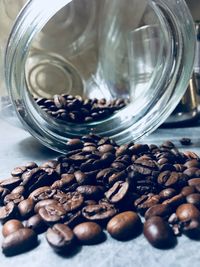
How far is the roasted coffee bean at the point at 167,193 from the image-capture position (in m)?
0.61

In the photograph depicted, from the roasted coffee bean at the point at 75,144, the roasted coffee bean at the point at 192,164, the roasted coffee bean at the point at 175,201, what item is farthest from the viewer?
the roasted coffee bean at the point at 75,144

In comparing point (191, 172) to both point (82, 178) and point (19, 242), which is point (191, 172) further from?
point (19, 242)

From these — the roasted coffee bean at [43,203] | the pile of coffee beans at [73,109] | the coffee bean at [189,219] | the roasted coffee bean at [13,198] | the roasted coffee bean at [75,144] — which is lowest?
the coffee bean at [189,219]

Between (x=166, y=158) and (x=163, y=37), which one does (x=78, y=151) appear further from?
(x=163, y=37)

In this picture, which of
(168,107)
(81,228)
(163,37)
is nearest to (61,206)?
(81,228)

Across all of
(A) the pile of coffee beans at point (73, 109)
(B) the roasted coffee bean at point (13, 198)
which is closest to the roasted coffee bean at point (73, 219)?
(B) the roasted coffee bean at point (13, 198)

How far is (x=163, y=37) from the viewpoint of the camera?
0.98 meters

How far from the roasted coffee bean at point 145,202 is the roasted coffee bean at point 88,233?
80 mm

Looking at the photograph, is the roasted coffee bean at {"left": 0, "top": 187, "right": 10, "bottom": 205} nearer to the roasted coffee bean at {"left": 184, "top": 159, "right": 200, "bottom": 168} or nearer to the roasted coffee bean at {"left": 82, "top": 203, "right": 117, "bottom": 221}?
the roasted coffee bean at {"left": 82, "top": 203, "right": 117, "bottom": 221}

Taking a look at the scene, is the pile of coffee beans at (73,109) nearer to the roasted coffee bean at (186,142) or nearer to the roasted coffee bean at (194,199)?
the roasted coffee bean at (186,142)

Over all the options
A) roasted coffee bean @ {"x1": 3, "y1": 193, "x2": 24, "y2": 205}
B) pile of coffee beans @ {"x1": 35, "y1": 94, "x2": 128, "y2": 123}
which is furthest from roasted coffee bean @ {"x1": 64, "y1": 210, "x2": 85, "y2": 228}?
pile of coffee beans @ {"x1": 35, "y1": 94, "x2": 128, "y2": 123}

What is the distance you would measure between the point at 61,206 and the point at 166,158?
0.74 ft

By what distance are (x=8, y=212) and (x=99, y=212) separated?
0.13 m

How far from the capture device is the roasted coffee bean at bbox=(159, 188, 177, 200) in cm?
61
